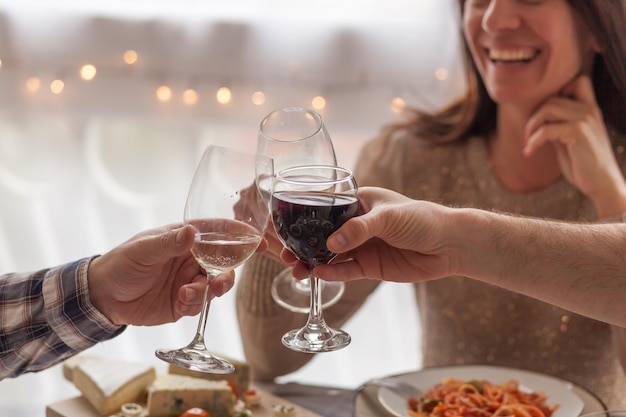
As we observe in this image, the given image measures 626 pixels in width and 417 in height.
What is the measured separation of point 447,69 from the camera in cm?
302

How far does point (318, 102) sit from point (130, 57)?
650 millimetres

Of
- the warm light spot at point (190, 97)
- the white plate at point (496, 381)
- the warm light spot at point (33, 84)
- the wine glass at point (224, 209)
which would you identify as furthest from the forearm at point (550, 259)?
the warm light spot at point (33, 84)

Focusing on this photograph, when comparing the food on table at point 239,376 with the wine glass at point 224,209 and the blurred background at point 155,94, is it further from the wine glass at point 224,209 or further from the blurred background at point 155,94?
the blurred background at point 155,94

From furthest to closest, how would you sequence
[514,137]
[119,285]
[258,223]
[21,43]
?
1. [21,43]
2. [514,137]
3. [119,285]
4. [258,223]

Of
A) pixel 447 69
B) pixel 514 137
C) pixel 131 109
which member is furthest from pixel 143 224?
pixel 514 137

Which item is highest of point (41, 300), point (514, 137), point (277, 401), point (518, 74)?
point (518, 74)

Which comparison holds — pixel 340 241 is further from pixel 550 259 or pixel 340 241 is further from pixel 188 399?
pixel 188 399

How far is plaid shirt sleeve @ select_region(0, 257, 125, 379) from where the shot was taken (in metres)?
1.42

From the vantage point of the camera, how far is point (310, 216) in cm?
111

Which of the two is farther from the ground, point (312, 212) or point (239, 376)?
point (312, 212)

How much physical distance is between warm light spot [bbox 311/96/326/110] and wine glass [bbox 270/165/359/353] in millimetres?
1874

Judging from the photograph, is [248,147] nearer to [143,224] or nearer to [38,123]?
[143,224]

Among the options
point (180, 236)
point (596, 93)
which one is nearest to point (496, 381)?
point (180, 236)

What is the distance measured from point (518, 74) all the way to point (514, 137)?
0.22 m
